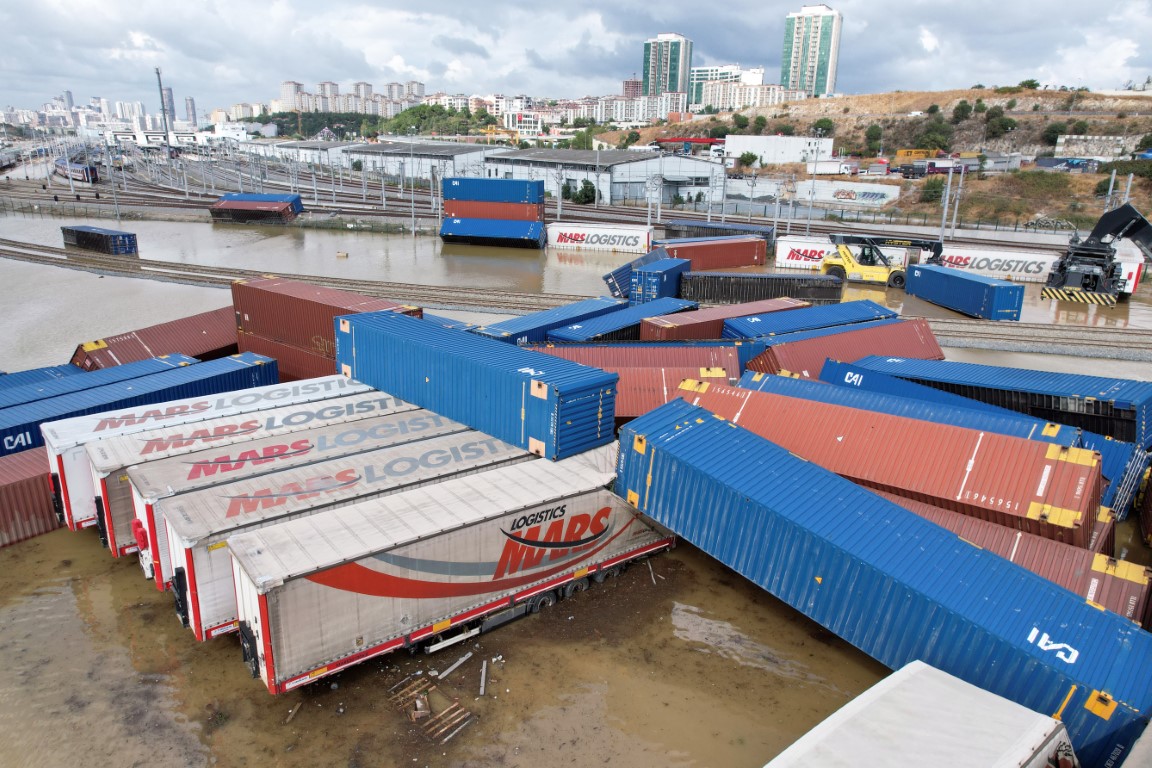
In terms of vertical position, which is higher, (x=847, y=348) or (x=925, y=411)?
(x=847, y=348)

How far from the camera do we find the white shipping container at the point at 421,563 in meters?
11.8

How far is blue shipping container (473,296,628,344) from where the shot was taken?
27.5m

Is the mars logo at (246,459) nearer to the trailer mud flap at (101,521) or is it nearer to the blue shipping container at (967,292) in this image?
the trailer mud flap at (101,521)

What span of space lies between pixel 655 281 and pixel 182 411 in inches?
1126

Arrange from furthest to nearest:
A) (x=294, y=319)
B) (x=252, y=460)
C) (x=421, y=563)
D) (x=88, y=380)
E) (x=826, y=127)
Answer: (x=826, y=127)
(x=294, y=319)
(x=88, y=380)
(x=252, y=460)
(x=421, y=563)

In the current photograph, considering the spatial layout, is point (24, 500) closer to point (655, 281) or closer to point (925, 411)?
point (925, 411)

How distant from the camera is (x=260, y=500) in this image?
14312 mm

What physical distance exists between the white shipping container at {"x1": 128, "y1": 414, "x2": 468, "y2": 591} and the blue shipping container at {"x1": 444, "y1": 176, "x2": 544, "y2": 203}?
53.2 metres

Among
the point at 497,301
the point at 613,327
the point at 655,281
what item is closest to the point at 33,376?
the point at 613,327

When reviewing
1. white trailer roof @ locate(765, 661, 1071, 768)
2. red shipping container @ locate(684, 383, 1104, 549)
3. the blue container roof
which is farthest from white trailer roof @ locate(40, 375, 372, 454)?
white trailer roof @ locate(765, 661, 1071, 768)

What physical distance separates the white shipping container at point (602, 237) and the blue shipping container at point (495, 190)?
13.4 feet

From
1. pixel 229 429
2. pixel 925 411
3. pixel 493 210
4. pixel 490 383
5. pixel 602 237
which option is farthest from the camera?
pixel 493 210

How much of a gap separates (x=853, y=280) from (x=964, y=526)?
41.4 m

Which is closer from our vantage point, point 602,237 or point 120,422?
point 120,422
